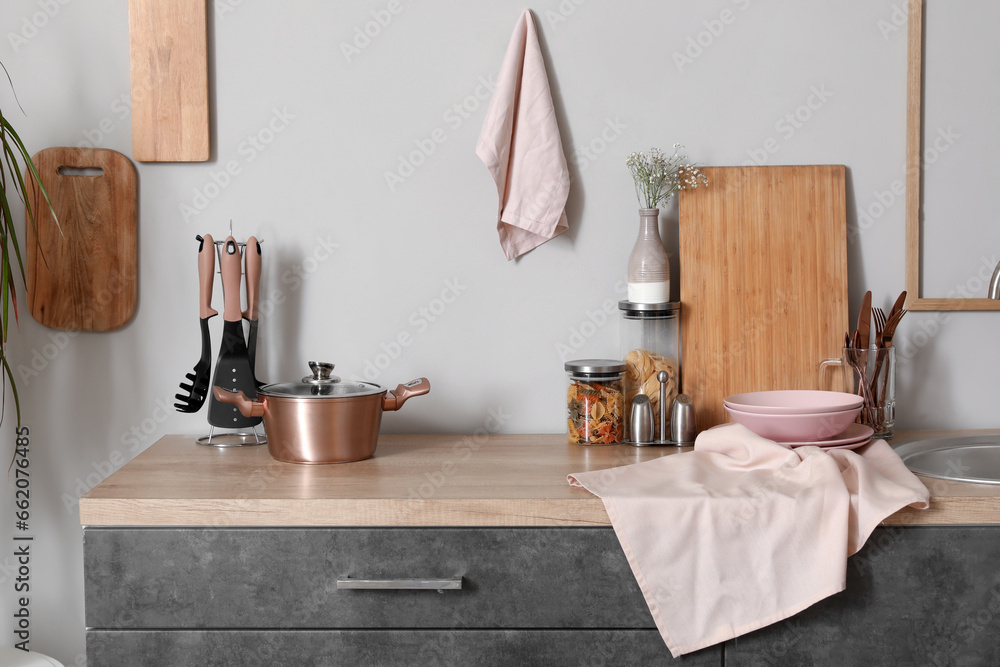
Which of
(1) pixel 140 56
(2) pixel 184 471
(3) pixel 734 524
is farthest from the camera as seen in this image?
(1) pixel 140 56

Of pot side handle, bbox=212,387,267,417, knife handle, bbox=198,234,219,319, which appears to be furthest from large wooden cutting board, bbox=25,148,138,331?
pot side handle, bbox=212,387,267,417

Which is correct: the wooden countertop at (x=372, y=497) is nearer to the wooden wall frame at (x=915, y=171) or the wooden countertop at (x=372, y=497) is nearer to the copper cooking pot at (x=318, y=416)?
the copper cooking pot at (x=318, y=416)

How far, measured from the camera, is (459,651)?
1104mm

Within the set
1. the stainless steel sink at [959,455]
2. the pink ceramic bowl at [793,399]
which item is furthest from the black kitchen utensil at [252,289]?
the stainless steel sink at [959,455]

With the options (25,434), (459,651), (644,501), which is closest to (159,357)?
(25,434)

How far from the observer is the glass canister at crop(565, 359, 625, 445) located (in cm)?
142

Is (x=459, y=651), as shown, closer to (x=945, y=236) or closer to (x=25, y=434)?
(x=25, y=434)

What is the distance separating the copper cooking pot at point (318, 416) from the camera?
4.20 feet

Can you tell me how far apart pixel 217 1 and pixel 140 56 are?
19 cm

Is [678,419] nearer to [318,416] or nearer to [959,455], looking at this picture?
[959,455]

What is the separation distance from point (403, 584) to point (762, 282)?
35.8 inches

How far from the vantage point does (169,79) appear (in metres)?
1.53

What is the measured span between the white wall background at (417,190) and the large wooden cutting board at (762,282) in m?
0.05

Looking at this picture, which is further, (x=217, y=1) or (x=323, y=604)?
(x=217, y=1)
